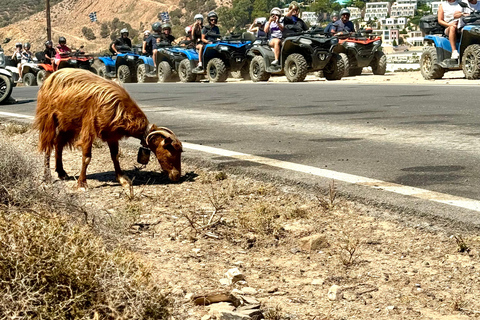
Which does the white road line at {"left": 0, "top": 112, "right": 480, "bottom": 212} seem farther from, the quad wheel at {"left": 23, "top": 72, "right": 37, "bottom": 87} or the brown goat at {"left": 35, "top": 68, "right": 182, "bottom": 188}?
the quad wheel at {"left": 23, "top": 72, "right": 37, "bottom": 87}

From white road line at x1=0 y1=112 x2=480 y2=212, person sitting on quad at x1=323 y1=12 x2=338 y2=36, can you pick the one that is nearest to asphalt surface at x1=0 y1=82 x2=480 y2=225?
white road line at x1=0 y1=112 x2=480 y2=212

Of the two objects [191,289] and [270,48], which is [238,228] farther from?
[270,48]

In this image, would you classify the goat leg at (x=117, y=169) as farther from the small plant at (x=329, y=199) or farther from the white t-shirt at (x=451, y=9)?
the white t-shirt at (x=451, y=9)

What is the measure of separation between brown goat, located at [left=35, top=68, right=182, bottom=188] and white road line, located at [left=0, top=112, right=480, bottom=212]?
39.1 inches

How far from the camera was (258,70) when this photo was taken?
23.2 metres

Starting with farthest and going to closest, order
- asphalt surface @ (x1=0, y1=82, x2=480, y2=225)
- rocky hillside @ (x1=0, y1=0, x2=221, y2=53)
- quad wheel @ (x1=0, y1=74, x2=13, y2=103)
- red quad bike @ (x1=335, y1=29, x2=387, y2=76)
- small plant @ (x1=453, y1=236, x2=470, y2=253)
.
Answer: rocky hillside @ (x1=0, y1=0, x2=221, y2=53), red quad bike @ (x1=335, y1=29, x2=387, y2=76), quad wheel @ (x1=0, y1=74, x2=13, y2=103), asphalt surface @ (x1=0, y1=82, x2=480, y2=225), small plant @ (x1=453, y1=236, x2=470, y2=253)

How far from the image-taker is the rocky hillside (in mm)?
115688

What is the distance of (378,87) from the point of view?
16.3 meters

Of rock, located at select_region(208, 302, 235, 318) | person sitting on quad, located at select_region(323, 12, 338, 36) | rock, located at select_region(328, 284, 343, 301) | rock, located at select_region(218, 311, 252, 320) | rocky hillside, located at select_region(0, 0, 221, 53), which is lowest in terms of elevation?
rocky hillside, located at select_region(0, 0, 221, 53)

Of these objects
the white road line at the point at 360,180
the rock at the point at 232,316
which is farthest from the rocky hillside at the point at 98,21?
the rock at the point at 232,316

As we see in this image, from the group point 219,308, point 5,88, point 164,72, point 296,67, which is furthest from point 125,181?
point 164,72

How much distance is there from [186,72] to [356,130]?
17.1m

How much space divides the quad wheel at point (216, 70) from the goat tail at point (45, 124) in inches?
696

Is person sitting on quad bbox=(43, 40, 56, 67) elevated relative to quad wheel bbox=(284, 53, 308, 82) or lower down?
lower down
